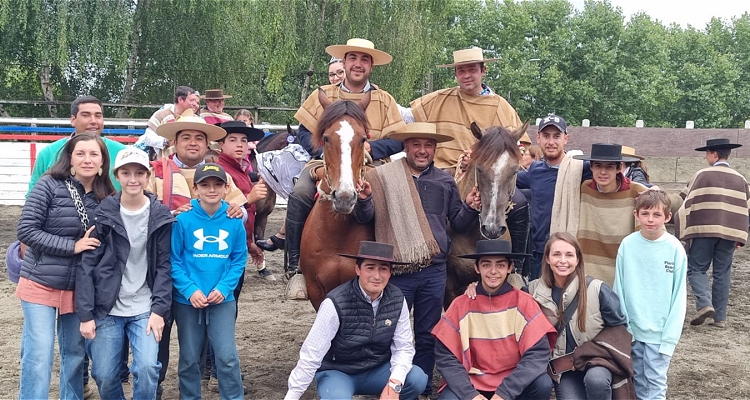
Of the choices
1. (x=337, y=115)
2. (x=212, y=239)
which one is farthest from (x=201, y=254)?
(x=337, y=115)

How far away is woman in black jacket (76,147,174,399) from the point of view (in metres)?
3.90

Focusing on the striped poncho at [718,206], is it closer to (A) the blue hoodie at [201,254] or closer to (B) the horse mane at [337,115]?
(B) the horse mane at [337,115]

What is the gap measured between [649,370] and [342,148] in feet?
8.01

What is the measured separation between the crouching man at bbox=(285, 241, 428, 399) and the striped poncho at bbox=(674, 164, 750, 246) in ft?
16.6

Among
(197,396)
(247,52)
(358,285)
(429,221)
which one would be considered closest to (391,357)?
(358,285)

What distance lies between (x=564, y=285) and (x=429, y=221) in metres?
1.01

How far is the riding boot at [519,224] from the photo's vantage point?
190 inches

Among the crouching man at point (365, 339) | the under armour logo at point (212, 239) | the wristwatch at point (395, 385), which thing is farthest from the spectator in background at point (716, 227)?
the under armour logo at point (212, 239)

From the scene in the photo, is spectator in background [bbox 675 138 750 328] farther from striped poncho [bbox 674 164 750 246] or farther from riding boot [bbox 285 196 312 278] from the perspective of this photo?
riding boot [bbox 285 196 312 278]

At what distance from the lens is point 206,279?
168 inches

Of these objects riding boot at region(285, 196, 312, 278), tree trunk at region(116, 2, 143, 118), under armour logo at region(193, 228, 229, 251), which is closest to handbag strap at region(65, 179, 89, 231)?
under armour logo at region(193, 228, 229, 251)

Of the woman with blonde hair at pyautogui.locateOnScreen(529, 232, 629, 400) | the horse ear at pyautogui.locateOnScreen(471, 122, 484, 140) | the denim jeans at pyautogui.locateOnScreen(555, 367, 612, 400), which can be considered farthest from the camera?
the horse ear at pyautogui.locateOnScreen(471, 122, 484, 140)

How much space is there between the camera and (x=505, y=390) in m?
3.84

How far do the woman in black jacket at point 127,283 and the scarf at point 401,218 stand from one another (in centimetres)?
140
